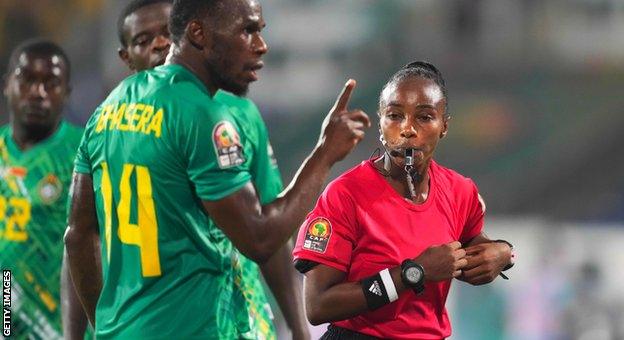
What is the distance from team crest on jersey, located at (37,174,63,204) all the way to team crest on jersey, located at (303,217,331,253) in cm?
231

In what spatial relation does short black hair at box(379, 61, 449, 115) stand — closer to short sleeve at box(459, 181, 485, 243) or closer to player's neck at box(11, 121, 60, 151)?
short sleeve at box(459, 181, 485, 243)

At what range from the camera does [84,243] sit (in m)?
3.74

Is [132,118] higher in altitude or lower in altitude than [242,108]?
higher

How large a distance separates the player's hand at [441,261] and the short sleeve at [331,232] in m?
0.23

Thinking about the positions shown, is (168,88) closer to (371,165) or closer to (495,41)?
(371,165)

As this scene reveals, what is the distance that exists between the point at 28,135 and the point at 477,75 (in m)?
9.58

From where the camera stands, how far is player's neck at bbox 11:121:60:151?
584 cm

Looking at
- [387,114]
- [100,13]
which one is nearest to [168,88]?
[387,114]

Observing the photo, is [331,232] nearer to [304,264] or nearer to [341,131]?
[304,264]

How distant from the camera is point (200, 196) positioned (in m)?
3.29

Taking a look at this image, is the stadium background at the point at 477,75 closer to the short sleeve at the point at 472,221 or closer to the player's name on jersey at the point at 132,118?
the short sleeve at the point at 472,221

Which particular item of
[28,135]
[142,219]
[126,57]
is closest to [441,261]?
[142,219]

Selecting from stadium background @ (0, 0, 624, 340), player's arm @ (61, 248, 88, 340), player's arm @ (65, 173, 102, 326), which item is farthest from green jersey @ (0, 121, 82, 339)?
stadium background @ (0, 0, 624, 340)

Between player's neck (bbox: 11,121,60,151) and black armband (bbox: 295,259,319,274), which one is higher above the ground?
black armband (bbox: 295,259,319,274)
